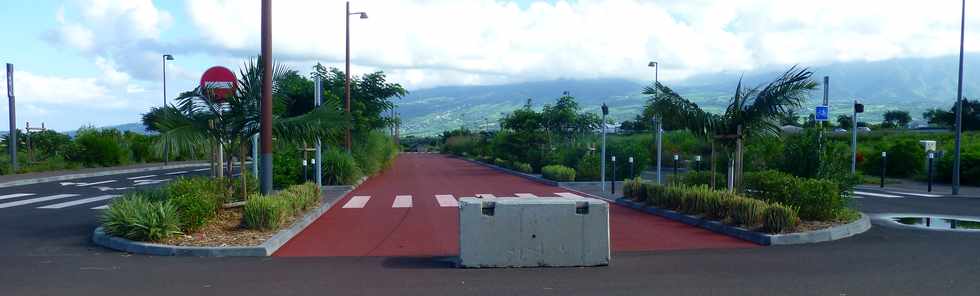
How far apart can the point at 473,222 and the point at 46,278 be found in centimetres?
484

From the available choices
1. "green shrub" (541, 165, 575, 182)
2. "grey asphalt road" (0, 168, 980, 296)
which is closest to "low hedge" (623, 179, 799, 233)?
"grey asphalt road" (0, 168, 980, 296)

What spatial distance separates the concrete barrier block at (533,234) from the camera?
9375 millimetres

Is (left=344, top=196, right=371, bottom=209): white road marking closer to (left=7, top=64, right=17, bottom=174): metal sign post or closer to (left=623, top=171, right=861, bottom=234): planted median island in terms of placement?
(left=623, top=171, right=861, bottom=234): planted median island

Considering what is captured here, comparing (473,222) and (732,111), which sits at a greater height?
(732,111)

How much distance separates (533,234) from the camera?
943cm

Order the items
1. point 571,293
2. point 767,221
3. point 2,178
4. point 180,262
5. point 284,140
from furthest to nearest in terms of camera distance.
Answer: point 2,178 → point 284,140 → point 767,221 → point 180,262 → point 571,293

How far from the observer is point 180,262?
10.0 m

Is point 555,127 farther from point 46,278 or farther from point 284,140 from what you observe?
point 46,278

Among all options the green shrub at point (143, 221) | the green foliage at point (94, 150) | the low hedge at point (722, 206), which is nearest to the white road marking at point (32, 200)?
the green shrub at point (143, 221)

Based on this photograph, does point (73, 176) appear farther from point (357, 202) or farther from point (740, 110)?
point (740, 110)

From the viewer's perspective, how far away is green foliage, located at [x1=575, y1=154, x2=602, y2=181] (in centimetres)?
2783

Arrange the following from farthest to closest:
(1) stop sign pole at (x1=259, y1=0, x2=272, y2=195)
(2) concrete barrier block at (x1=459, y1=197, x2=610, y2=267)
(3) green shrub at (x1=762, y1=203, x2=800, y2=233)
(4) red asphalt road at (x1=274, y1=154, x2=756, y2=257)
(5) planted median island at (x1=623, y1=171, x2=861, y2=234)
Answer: (1) stop sign pole at (x1=259, y1=0, x2=272, y2=195), (5) planted median island at (x1=623, y1=171, x2=861, y2=234), (3) green shrub at (x1=762, y1=203, x2=800, y2=233), (4) red asphalt road at (x1=274, y1=154, x2=756, y2=257), (2) concrete barrier block at (x1=459, y1=197, x2=610, y2=267)

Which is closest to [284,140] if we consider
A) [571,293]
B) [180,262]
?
[180,262]

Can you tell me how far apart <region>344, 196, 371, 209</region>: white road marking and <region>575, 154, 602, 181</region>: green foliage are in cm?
925
